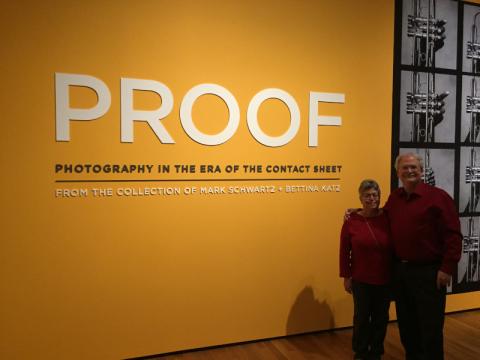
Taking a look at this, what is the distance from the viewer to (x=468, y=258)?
165 inches

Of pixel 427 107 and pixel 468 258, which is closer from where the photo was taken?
pixel 427 107

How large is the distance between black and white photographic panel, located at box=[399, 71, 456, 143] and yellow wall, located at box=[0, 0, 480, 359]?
21cm

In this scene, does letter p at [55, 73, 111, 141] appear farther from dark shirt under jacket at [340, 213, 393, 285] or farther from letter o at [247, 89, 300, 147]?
dark shirt under jacket at [340, 213, 393, 285]

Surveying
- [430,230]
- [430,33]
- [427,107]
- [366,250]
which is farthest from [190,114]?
[430,33]

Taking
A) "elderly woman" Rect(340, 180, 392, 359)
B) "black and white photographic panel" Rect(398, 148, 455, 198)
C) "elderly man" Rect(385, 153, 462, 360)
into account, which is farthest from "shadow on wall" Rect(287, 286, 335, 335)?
"black and white photographic panel" Rect(398, 148, 455, 198)

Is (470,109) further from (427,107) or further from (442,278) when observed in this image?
(442,278)

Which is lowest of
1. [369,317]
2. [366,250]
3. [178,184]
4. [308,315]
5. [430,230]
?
[308,315]

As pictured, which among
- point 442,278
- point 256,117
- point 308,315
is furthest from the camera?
point 308,315

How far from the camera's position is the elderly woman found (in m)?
2.84

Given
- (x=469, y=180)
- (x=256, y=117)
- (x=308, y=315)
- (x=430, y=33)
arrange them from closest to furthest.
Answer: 1. (x=256, y=117)
2. (x=308, y=315)
3. (x=430, y=33)
4. (x=469, y=180)

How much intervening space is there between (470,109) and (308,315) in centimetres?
247

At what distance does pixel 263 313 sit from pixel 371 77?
2197 millimetres

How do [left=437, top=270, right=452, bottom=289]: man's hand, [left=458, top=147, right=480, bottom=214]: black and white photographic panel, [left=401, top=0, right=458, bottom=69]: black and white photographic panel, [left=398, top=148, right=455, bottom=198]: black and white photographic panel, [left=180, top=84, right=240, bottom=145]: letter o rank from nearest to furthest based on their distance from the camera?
[left=437, top=270, right=452, bottom=289]: man's hand
[left=180, top=84, right=240, bottom=145]: letter o
[left=401, top=0, right=458, bottom=69]: black and white photographic panel
[left=398, top=148, right=455, bottom=198]: black and white photographic panel
[left=458, top=147, right=480, bottom=214]: black and white photographic panel

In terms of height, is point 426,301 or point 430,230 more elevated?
point 430,230
